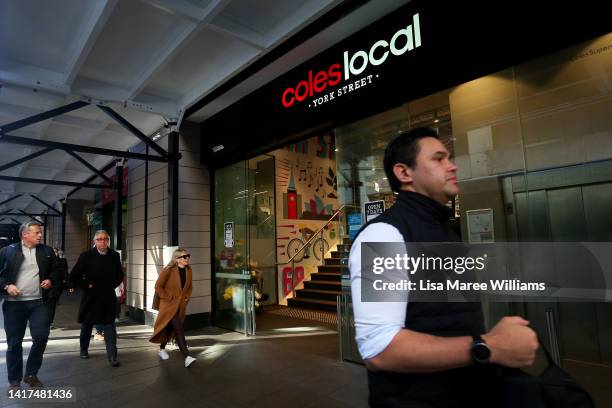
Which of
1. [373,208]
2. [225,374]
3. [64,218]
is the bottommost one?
[225,374]

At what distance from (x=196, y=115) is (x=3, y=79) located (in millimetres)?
2432

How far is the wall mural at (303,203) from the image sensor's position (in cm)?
852

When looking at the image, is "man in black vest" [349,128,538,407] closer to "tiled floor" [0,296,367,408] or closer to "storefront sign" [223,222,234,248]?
"tiled floor" [0,296,367,408]

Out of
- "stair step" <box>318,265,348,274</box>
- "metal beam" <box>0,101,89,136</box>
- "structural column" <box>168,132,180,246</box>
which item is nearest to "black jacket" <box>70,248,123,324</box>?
"structural column" <box>168,132,180,246</box>

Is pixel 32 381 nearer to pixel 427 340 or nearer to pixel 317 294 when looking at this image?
pixel 427 340

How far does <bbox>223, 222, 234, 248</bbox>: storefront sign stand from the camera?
5.93 meters

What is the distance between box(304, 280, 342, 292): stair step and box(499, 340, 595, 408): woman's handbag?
22.6 ft

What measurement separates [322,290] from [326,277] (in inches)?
18.8

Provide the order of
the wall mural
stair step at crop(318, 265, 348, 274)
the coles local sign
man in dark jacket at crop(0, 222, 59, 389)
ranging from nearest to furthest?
the coles local sign → man in dark jacket at crop(0, 222, 59, 389) → stair step at crop(318, 265, 348, 274) → the wall mural

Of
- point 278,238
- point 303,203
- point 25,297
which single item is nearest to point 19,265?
point 25,297

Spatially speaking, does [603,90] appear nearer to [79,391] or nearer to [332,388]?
[332,388]

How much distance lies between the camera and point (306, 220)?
9.15 m

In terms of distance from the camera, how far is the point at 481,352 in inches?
30.5

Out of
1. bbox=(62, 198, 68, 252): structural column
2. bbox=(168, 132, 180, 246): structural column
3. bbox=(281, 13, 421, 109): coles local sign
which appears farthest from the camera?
bbox=(62, 198, 68, 252): structural column
